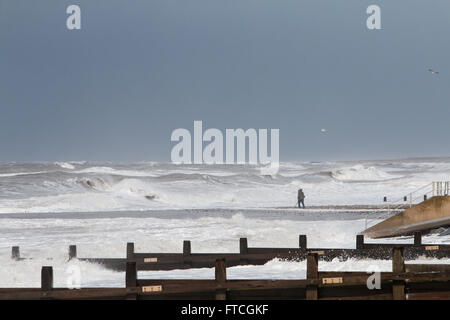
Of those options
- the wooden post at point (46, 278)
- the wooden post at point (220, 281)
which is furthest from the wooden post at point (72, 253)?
the wooden post at point (220, 281)

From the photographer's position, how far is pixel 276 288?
12.6 m

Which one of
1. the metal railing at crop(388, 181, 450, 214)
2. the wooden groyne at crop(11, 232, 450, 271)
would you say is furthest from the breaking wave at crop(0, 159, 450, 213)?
the wooden groyne at crop(11, 232, 450, 271)

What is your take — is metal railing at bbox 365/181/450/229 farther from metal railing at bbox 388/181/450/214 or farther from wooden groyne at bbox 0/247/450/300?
wooden groyne at bbox 0/247/450/300

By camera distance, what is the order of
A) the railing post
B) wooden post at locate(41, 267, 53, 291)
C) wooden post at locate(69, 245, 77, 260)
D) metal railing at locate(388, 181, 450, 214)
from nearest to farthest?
the railing post
wooden post at locate(41, 267, 53, 291)
wooden post at locate(69, 245, 77, 260)
metal railing at locate(388, 181, 450, 214)

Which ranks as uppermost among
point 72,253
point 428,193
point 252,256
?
point 252,256

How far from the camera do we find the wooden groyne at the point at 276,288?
12391mm

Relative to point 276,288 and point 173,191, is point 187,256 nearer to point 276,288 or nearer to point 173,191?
point 276,288

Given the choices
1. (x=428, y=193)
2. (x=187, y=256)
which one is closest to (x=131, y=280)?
(x=187, y=256)

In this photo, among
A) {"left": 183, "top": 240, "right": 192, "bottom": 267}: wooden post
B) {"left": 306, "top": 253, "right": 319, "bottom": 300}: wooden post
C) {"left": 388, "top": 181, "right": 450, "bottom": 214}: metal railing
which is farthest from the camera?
{"left": 388, "top": 181, "right": 450, "bottom": 214}: metal railing

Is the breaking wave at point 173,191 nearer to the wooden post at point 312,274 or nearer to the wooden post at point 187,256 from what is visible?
the wooden post at point 187,256

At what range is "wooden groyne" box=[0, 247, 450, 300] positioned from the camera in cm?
1239

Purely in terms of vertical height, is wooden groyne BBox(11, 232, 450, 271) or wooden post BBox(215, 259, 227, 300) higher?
wooden post BBox(215, 259, 227, 300)
